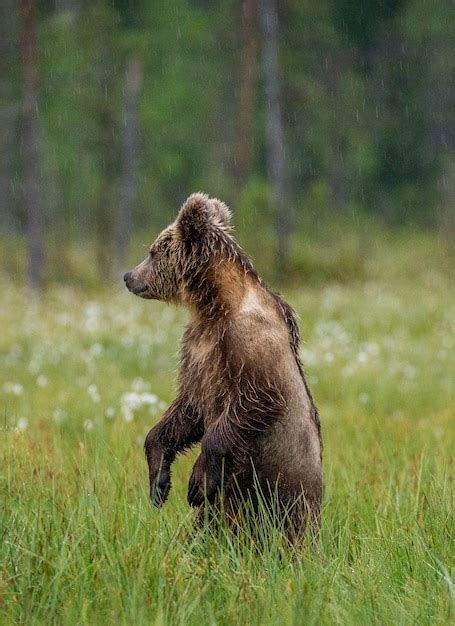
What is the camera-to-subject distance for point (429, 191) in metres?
43.8

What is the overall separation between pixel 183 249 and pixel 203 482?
1.09 meters

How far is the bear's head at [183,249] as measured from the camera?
4371 mm

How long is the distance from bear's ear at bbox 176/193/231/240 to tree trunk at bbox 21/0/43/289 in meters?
17.5

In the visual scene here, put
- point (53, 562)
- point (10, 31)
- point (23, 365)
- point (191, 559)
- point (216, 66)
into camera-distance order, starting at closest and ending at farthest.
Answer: point (53, 562)
point (191, 559)
point (23, 365)
point (10, 31)
point (216, 66)

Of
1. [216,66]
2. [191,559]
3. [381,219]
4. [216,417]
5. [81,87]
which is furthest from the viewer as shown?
[381,219]

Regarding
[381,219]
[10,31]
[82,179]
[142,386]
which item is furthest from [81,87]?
[381,219]

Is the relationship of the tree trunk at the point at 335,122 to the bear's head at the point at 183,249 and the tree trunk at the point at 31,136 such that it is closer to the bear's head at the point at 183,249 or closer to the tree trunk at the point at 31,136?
the tree trunk at the point at 31,136

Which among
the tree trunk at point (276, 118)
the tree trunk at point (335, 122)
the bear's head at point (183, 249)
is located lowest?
the bear's head at point (183, 249)

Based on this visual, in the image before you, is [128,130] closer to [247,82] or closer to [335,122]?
[247,82]

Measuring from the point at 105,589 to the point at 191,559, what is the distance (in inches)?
20.2

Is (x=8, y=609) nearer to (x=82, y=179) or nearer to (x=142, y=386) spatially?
(x=142, y=386)

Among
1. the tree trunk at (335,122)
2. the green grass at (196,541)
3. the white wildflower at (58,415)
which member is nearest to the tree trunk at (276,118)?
the tree trunk at (335,122)

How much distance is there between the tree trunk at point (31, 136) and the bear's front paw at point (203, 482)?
1815 cm

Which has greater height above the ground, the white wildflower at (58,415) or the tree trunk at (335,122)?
the tree trunk at (335,122)
